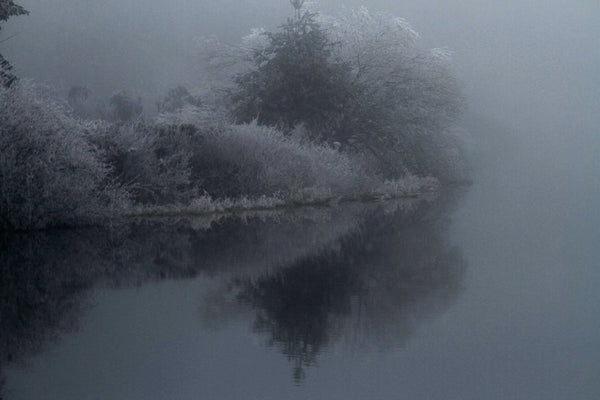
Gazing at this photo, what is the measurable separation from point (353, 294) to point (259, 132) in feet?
62.3

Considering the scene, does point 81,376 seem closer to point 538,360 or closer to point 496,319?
point 538,360

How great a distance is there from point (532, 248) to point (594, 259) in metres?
1.72

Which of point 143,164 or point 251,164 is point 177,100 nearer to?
point 251,164

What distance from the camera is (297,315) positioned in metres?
10.5

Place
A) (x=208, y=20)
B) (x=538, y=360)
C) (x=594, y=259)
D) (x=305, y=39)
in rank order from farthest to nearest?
(x=208, y=20) < (x=305, y=39) < (x=594, y=259) < (x=538, y=360)

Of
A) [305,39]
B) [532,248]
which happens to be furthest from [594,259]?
[305,39]

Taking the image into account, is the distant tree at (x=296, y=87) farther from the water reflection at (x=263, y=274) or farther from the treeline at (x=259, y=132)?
the water reflection at (x=263, y=274)

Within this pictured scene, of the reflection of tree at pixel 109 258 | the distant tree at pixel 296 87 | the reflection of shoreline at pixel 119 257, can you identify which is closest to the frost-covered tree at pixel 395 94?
the distant tree at pixel 296 87

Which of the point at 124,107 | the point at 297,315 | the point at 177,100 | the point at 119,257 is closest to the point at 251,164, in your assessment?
the point at 119,257

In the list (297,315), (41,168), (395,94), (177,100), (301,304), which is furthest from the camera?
(177,100)

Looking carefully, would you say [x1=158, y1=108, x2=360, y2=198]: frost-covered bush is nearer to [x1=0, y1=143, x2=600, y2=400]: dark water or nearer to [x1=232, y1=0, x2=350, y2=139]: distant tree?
[x1=232, y1=0, x2=350, y2=139]: distant tree

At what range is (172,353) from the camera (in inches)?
339

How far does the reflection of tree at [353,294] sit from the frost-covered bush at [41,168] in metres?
5.33

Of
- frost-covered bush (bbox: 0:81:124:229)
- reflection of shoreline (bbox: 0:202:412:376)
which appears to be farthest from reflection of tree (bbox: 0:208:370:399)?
frost-covered bush (bbox: 0:81:124:229)
